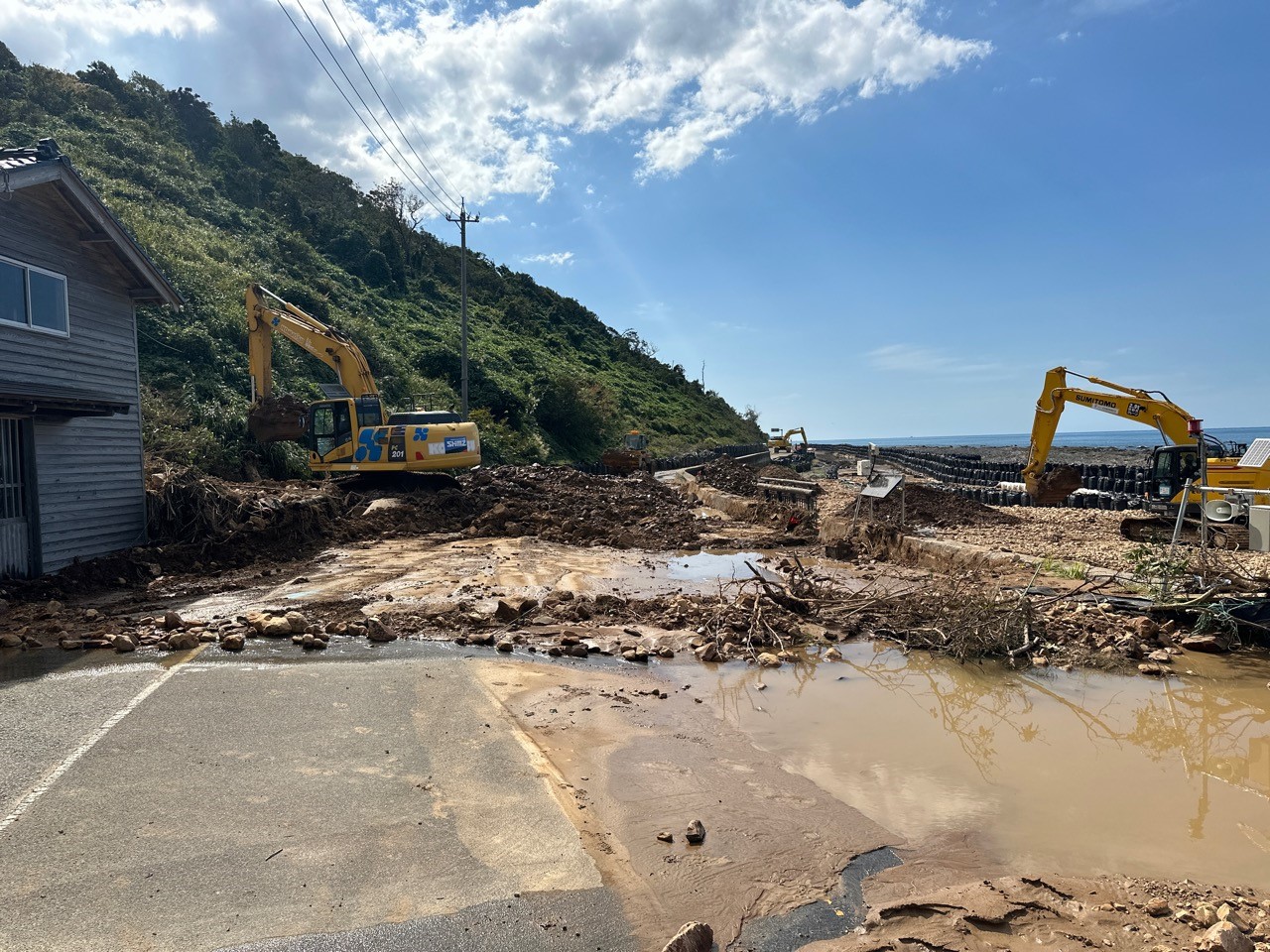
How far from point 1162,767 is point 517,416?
34.2m

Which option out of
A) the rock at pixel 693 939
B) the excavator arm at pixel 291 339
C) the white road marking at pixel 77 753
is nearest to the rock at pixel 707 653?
the rock at pixel 693 939

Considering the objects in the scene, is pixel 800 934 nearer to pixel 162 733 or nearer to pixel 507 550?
pixel 162 733

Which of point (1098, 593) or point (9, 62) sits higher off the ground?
point (9, 62)

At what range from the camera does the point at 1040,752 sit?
19.1 ft

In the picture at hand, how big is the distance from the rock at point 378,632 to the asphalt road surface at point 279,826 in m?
1.78

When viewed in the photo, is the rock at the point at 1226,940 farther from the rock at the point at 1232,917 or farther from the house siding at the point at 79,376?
the house siding at the point at 79,376

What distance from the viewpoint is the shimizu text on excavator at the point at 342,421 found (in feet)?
57.8

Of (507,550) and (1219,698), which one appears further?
(507,550)

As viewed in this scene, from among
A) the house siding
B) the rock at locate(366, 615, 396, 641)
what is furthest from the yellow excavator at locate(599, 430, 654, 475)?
the rock at locate(366, 615, 396, 641)

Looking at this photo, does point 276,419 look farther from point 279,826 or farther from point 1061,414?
point 1061,414

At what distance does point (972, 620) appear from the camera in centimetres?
832

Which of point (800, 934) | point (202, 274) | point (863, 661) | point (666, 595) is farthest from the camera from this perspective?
point (202, 274)

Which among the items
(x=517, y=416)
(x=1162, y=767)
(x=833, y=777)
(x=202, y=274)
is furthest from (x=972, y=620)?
(x=517, y=416)

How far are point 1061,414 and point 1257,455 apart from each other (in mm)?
5714
